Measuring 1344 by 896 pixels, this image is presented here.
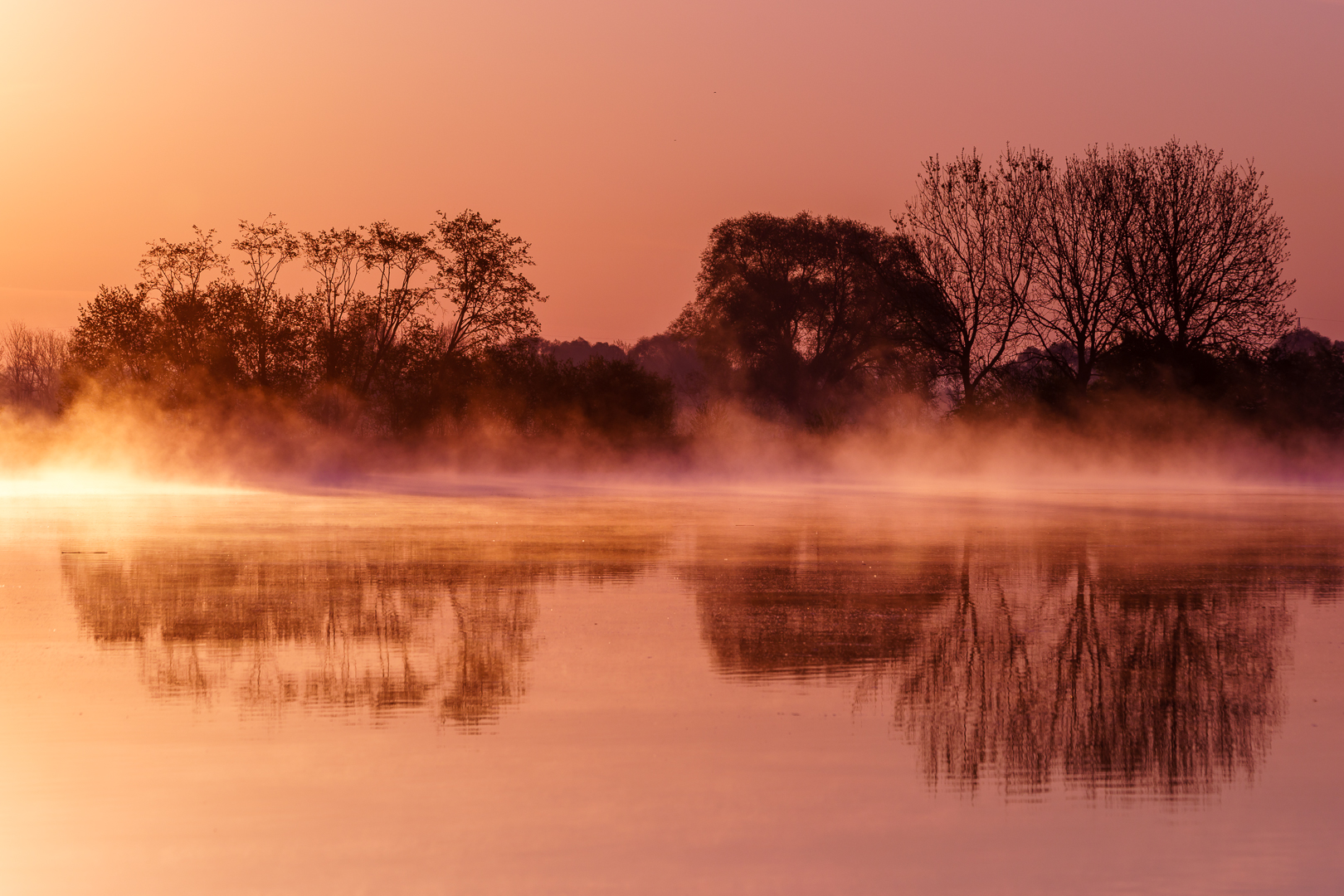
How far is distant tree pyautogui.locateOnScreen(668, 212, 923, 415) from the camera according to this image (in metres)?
71.8

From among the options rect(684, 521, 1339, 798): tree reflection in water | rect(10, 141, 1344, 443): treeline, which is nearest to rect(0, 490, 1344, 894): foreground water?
rect(684, 521, 1339, 798): tree reflection in water

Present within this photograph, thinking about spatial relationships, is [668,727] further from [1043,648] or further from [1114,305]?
[1114,305]

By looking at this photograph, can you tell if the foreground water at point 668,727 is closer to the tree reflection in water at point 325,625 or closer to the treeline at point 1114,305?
the tree reflection in water at point 325,625

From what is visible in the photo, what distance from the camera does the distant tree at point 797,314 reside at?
235 ft

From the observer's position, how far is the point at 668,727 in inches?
290

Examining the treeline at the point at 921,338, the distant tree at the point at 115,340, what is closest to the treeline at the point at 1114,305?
the treeline at the point at 921,338


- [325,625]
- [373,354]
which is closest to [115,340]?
[373,354]

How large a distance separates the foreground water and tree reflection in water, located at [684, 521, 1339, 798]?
1.8 inches

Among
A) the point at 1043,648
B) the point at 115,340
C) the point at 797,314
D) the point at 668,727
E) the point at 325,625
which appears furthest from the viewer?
the point at 797,314

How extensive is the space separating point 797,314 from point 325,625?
62683 mm

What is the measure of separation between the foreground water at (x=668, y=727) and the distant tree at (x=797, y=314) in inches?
2204

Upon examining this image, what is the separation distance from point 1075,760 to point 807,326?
66653 mm

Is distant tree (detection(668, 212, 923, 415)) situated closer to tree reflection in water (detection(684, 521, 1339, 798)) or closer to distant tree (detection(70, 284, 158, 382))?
distant tree (detection(70, 284, 158, 382))

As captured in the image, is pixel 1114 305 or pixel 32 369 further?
pixel 32 369
